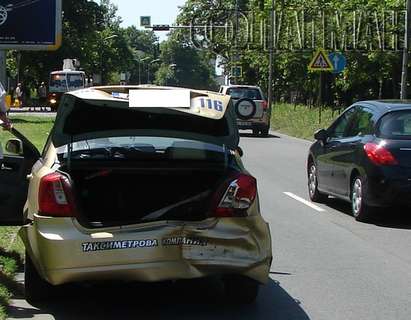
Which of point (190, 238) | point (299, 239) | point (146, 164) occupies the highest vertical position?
point (146, 164)

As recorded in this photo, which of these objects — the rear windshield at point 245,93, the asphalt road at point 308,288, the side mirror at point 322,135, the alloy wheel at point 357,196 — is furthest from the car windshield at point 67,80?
the alloy wheel at point 357,196

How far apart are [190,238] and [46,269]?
101 centimetres

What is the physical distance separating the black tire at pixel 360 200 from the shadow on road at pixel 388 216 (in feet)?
0.46

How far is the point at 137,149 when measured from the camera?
225 inches

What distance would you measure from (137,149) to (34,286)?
1.30 meters

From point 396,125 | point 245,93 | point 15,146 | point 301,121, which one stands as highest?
point 245,93

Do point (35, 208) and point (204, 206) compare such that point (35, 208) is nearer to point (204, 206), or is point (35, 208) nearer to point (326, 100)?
point (204, 206)

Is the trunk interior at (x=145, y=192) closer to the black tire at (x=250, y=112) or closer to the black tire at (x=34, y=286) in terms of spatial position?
the black tire at (x=34, y=286)

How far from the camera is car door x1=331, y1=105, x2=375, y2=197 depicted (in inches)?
395

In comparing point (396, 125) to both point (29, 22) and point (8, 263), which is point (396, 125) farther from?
point (29, 22)

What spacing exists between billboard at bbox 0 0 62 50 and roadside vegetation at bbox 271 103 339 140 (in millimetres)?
13014

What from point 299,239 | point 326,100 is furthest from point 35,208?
point 326,100

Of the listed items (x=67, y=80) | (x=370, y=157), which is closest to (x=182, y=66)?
(x=67, y=80)

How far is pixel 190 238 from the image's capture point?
17.2ft
